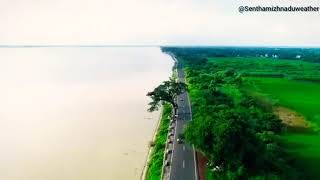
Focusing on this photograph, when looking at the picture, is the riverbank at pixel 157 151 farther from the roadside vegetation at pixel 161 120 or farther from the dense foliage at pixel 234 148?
the dense foliage at pixel 234 148

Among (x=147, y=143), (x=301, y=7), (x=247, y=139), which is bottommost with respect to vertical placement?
Answer: (x=147, y=143)

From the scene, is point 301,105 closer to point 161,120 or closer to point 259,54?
point 161,120

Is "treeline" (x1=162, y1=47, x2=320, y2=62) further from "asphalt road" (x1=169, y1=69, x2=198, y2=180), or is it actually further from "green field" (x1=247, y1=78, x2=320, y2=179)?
"asphalt road" (x1=169, y1=69, x2=198, y2=180)

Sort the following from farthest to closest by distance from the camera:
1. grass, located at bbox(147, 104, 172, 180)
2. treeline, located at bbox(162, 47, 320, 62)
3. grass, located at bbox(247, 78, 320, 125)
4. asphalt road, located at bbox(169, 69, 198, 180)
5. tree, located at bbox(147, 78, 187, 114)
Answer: treeline, located at bbox(162, 47, 320, 62) < grass, located at bbox(247, 78, 320, 125) < tree, located at bbox(147, 78, 187, 114) < grass, located at bbox(147, 104, 172, 180) < asphalt road, located at bbox(169, 69, 198, 180)

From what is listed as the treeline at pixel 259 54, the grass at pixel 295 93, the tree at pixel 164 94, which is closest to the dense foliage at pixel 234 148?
the tree at pixel 164 94

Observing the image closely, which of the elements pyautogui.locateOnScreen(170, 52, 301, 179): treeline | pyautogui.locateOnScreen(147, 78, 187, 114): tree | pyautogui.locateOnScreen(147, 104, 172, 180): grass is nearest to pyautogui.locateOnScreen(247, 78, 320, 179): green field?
pyautogui.locateOnScreen(170, 52, 301, 179): treeline

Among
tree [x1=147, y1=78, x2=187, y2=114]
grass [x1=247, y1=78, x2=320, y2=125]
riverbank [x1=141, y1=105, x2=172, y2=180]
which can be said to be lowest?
riverbank [x1=141, y1=105, x2=172, y2=180]

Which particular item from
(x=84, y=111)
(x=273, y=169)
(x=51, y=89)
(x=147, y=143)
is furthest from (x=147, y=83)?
(x=273, y=169)

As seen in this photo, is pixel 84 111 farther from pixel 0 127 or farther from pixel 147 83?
pixel 147 83
